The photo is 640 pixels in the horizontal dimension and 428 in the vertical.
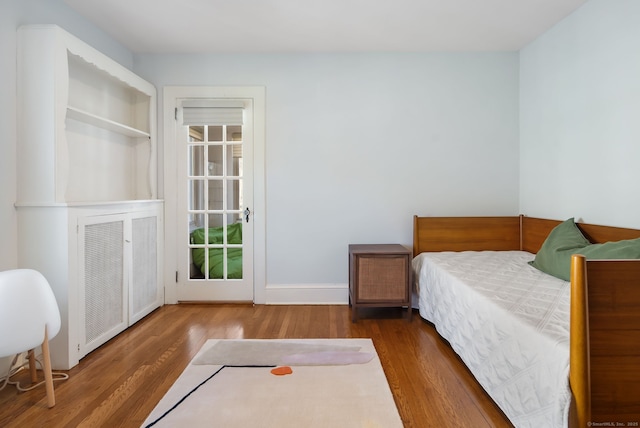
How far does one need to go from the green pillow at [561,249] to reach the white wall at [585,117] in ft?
0.65

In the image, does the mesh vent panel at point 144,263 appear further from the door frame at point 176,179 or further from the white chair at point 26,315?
the white chair at point 26,315

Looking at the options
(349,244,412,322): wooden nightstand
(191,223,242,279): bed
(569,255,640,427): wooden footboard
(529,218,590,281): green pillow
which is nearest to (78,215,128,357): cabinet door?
(191,223,242,279): bed

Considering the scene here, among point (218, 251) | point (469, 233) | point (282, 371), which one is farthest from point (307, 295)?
point (469, 233)

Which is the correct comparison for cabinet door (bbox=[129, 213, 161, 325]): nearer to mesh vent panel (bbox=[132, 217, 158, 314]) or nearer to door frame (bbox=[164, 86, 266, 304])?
mesh vent panel (bbox=[132, 217, 158, 314])

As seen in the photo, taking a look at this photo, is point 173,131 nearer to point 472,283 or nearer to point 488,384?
point 472,283

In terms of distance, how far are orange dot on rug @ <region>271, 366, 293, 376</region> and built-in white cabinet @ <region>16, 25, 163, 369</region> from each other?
1.27 m

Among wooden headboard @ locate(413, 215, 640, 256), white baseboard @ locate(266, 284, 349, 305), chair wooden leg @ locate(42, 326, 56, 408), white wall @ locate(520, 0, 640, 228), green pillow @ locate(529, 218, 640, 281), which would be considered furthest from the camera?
white baseboard @ locate(266, 284, 349, 305)

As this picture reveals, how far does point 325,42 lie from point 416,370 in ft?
9.02

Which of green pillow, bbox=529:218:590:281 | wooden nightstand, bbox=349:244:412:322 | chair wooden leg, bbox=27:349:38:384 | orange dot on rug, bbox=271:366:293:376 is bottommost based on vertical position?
orange dot on rug, bbox=271:366:293:376

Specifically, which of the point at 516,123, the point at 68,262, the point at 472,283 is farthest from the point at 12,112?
the point at 516,123

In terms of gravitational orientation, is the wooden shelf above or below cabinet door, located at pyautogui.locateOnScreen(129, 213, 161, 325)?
above

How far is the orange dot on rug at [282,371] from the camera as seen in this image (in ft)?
6.94

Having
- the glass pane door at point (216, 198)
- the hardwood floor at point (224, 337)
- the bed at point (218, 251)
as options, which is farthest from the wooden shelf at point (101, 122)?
the hardwood floor at point (224, 337)

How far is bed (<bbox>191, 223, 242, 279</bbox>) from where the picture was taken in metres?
3.62
